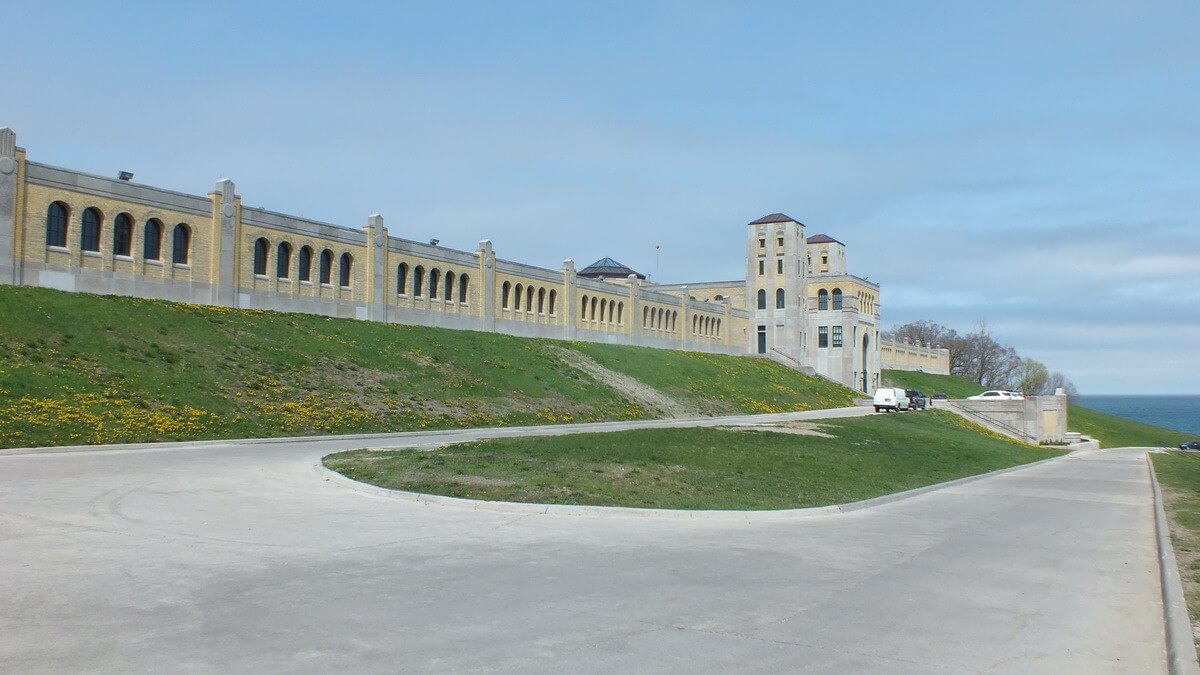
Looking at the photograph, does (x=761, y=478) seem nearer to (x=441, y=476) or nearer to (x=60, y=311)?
(x=441, y=476)

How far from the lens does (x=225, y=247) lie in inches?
1690

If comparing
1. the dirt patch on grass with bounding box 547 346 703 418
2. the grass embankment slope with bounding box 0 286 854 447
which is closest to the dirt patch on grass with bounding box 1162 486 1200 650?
the grass embankment slope with bounding box 0 286 854 447

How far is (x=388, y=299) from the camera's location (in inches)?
2053

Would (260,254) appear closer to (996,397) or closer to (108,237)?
(108,237)

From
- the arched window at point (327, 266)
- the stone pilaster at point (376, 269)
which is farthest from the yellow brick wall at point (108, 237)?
the stone pilaster at point (376, 269)

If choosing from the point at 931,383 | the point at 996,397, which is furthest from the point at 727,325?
the point at 931,383

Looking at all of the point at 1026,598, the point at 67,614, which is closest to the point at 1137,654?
the point at 1026,598

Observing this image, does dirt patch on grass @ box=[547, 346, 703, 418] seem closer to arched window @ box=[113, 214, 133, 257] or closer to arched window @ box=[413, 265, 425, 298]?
arched window @ box=[413, 265, 425, 298]

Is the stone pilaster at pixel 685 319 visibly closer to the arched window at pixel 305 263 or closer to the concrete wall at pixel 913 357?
the concrete wall at pixel 913 357

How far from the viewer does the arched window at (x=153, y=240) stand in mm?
40438

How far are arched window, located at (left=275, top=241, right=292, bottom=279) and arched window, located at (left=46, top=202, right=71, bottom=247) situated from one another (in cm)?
1065

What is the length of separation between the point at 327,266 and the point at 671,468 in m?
32.7

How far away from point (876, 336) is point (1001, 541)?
3601 inches

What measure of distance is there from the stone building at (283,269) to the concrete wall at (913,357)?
34.2m
